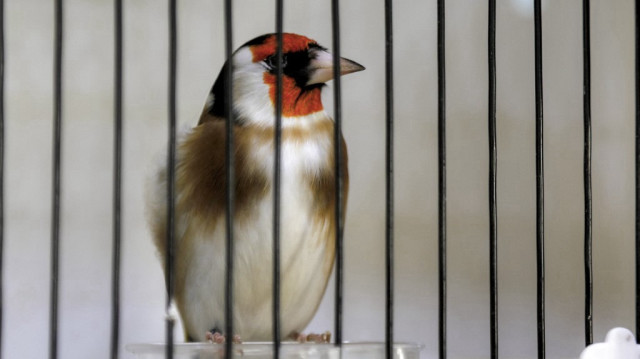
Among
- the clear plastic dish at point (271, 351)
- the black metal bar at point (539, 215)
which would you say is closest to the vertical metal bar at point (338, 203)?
the clear plastic dish at point (271, 351)

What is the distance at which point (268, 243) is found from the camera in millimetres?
972

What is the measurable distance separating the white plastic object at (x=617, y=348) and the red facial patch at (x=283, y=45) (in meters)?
0.47

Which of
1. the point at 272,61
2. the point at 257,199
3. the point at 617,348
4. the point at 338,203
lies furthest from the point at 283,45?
the point at 617,348

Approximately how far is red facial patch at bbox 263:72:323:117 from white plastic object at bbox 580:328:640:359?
0.44 metres

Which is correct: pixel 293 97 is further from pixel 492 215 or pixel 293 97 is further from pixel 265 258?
pixel 492 215

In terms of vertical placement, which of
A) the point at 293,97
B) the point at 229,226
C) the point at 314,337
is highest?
the point at 293,97

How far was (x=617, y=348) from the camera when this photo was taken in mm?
708

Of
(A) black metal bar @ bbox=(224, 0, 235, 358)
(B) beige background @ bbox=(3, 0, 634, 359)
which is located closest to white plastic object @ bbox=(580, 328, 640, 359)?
(A) black metal bar @ bbox=(224, 0, 235, 358)

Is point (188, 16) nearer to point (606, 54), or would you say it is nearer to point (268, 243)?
point (268, 243)

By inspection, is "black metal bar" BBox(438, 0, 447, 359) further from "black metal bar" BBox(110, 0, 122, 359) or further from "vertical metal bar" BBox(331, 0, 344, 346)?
"black metal bar" BBox(110, 0, 122, 359)

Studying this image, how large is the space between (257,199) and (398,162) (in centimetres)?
22

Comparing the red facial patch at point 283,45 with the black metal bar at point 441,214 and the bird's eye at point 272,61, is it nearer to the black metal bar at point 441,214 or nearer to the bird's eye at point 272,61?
the bird's eye at point 272,61

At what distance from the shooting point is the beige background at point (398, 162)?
1050 mm

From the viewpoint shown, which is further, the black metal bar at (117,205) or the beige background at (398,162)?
the beige background at (398,162)
